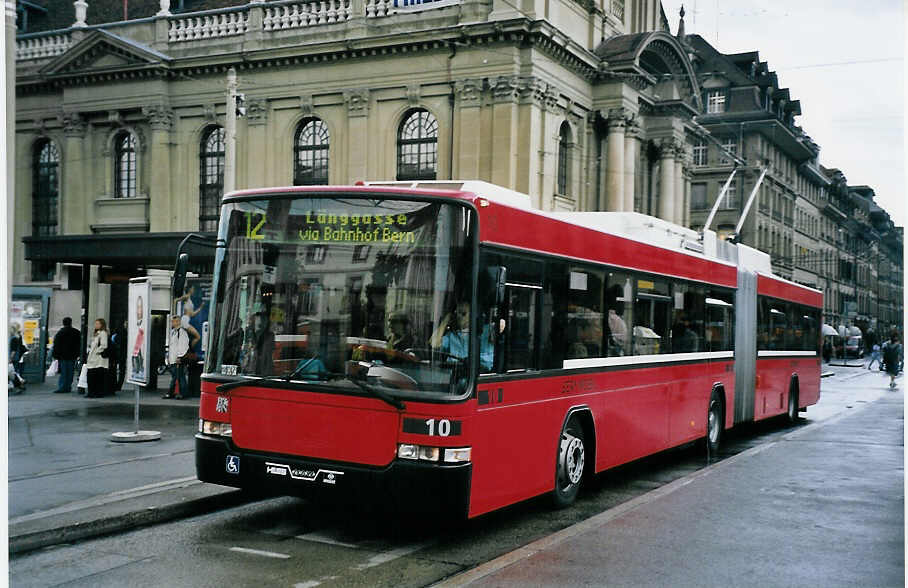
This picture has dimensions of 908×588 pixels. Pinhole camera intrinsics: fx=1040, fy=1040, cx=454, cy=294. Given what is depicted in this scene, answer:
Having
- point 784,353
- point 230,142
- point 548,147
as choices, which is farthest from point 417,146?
point 784,353

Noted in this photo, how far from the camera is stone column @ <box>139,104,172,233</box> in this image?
3753 centimetres

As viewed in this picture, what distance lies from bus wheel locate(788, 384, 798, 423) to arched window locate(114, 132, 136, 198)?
2663 centimetres

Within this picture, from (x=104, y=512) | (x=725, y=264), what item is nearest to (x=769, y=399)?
(x=725, y=264)

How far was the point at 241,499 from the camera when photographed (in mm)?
10047

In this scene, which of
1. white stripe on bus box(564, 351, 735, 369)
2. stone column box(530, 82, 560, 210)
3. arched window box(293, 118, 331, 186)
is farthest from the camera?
arched window box(293, 118, 331, 186)

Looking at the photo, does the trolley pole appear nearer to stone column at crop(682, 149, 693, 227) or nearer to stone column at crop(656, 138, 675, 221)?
stone column at crop(656, 138, 675, 221)

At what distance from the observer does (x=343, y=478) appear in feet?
26.2

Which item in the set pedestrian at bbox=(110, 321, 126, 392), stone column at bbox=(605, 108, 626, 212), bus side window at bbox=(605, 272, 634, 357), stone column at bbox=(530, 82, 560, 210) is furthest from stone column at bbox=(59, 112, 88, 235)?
bus side window at bbox=(605, 272, 634, 357)

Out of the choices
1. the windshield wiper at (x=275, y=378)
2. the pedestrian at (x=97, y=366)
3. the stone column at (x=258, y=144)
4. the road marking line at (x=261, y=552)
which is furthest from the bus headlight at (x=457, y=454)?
the stone column at (x=258, y=144)

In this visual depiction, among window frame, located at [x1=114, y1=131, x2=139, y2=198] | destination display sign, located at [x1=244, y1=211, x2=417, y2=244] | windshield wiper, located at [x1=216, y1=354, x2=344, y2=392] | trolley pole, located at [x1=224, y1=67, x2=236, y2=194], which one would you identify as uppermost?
window frame, located at [x1=114, y1=131, x2=139, y2=198]

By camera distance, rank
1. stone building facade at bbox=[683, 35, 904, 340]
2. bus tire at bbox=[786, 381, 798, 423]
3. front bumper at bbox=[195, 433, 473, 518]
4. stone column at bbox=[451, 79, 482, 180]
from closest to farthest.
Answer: front bumper at bbox=[195, 433, 473, 518]
bus tire at bbox=[786, 381, 798, 423]
stone column at bbox=[451, 79, 482, 180]
stone building facade at bbox=[683, 35, 904, 340]

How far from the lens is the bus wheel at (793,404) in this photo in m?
20.0

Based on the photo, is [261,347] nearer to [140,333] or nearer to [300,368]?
[300,368]

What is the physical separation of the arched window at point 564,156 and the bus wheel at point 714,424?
23.9m
